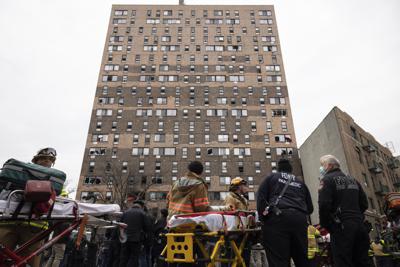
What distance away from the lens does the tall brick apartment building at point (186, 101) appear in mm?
44844

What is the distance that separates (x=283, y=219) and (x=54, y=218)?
10.7ft

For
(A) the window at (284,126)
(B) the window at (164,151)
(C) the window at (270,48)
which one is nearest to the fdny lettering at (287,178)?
(B) the window at (164,151)

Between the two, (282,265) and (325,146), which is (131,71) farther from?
(282,265)

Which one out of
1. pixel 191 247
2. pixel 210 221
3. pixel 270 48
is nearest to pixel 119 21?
pixel 270 48

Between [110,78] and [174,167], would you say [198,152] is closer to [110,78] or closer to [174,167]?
[174,167]

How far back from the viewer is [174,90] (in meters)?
52.0

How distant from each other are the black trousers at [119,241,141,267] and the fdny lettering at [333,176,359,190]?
4817 mm

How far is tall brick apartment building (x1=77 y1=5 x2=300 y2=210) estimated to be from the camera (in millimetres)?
44844

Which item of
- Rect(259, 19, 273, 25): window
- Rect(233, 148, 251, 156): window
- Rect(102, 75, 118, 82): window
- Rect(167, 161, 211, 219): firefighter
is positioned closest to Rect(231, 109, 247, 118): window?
Rect(233, 148, 251, 156): window

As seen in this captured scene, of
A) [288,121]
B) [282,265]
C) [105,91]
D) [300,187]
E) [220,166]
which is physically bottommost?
[282,265]

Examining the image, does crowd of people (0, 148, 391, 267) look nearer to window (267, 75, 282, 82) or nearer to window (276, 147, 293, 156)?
window (276, 147, 293, 156)

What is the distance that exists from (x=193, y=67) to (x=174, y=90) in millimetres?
6346

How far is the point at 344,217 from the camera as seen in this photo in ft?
14.6

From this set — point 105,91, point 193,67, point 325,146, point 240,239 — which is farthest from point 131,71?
point 240,239
